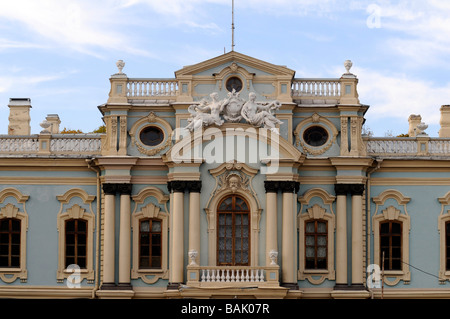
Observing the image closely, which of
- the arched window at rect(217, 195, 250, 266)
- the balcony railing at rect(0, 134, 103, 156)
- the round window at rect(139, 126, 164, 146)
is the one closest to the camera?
the arched window at rect(217, 195, 250, 266)

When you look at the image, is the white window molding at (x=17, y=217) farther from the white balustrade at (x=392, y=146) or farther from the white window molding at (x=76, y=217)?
the white balustrade at (x=392, y=146)

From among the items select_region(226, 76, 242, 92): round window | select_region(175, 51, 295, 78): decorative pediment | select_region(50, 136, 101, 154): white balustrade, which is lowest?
select_region(50, 136, 101, 154): white balustrade

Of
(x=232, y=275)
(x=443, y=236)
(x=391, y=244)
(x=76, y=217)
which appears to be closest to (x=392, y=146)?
(x=391, y=244)

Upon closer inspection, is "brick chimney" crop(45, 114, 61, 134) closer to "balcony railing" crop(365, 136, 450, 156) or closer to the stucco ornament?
the stucco ornament

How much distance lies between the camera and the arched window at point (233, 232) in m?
35.2

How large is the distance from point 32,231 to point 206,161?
7.53 m

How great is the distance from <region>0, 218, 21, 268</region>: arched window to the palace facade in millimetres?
40

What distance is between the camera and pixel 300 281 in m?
35.7

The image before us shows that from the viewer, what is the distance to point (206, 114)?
3500 centimetres

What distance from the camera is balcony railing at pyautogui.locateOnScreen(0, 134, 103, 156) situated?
36906mm

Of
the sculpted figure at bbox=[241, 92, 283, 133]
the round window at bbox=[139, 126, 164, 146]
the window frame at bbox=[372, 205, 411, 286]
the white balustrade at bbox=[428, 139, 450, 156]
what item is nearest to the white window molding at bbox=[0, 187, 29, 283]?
the round window at bbox=[139, 126, 164, 146]

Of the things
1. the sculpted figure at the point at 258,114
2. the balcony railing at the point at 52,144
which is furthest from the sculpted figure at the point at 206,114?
the balcony railing at the point at 52,144
